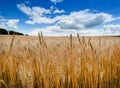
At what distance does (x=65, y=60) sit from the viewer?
1.81m

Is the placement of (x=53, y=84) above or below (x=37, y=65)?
below

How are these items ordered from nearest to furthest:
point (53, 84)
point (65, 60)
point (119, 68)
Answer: point (53, 84) → point (65, 60) → point (119, 68)

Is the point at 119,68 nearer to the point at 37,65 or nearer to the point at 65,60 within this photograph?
the point at 65,60

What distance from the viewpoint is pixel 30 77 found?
5.84 feet

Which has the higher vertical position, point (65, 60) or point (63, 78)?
point (65, 60)

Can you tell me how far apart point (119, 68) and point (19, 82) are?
3.38ft

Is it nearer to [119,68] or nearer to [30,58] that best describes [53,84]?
[30,58]

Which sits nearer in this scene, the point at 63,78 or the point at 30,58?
the point at 63,78

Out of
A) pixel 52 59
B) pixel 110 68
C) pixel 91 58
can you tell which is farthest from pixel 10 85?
pixel 110 68

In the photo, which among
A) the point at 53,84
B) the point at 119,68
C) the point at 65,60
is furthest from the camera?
the point at 119,68

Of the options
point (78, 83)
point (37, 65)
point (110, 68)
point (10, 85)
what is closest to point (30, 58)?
point (37, 65)

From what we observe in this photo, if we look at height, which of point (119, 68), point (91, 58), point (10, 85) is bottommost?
point (10, 85)

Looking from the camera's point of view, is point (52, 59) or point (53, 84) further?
point (52, 59)

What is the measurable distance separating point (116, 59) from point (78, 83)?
0.53m
